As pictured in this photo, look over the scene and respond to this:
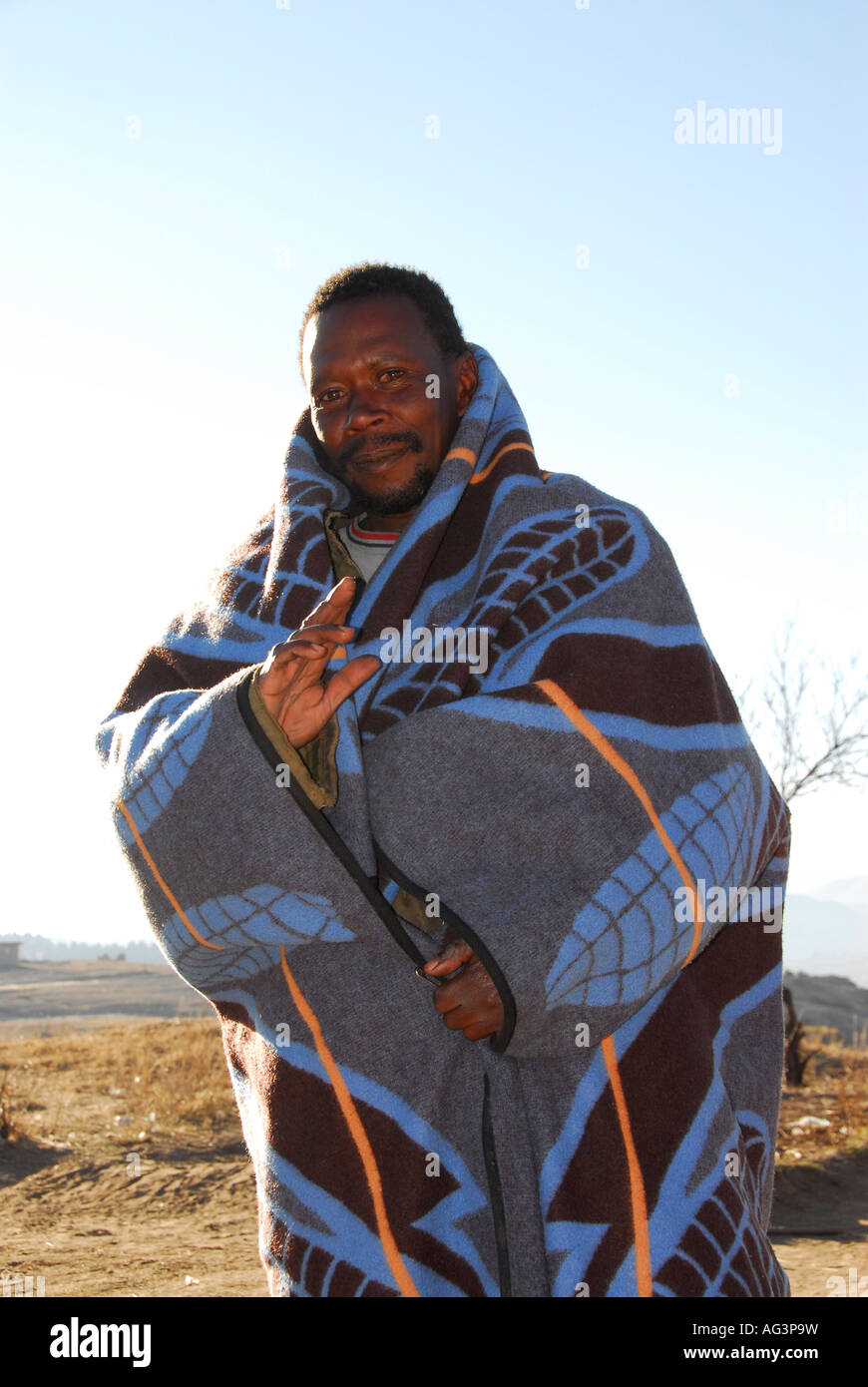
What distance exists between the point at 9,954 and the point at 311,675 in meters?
40.1

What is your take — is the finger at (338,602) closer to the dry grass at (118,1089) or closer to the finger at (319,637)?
the finger at (319,637)

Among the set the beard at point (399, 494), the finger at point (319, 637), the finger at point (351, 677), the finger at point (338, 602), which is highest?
the beard at point (399, 494)

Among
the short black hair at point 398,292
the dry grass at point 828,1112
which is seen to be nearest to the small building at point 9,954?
the dry grass at point 828,1112

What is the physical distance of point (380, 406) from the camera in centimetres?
242

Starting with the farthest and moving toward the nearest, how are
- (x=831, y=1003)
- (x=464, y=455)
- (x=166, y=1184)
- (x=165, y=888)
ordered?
(x=831, y=1003), (x=166, y=1184), (x=464, y=455), (x=165, y=888)

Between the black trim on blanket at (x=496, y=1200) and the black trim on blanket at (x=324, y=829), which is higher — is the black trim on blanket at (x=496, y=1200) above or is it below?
below

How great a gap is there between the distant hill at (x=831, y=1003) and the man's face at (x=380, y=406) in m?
19.8

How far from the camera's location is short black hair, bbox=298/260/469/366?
261cm

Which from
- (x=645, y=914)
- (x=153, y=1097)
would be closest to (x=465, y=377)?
(x=645, y=914)

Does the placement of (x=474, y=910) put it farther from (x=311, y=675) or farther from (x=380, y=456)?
(x=380, y=456)

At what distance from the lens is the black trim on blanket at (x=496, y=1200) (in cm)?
187

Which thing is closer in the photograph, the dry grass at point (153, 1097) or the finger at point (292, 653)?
the finger at point (292, 653)
